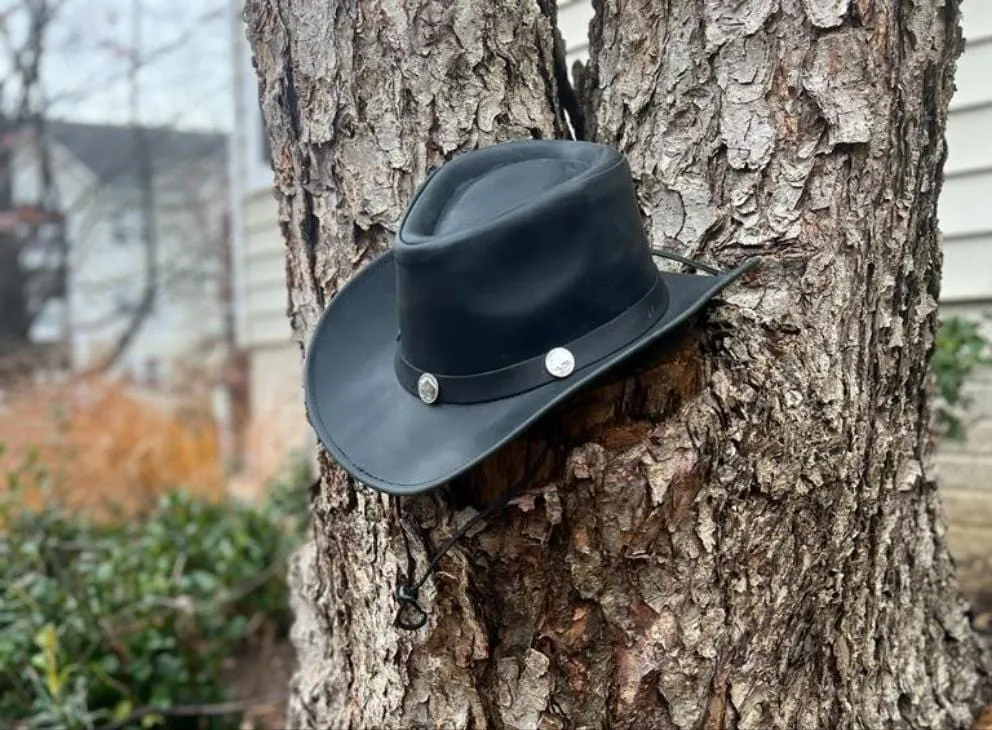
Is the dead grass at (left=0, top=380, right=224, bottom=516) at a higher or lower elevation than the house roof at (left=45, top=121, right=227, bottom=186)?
lower

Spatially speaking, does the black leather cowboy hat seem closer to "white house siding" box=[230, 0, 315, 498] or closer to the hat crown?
the hat crown

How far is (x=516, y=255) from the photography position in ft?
4.22

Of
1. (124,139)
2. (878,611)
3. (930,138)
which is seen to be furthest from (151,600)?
(124,139)

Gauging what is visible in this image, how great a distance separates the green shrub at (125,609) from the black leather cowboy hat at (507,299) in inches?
73.9

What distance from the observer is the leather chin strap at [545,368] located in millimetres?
1341

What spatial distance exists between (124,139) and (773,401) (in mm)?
16995

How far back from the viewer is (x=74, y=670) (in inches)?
116

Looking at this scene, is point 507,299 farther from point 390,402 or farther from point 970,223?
point 970,223

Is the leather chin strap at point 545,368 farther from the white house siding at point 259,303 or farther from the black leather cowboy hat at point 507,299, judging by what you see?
the white house siding at point 259,303

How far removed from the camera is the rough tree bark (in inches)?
58.5

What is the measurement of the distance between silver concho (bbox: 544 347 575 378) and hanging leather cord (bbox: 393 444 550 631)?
175mm

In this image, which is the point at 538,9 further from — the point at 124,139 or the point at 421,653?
the point at 124,139

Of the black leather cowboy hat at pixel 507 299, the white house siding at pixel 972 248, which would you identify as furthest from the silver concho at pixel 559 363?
the white house siding at pixel 972 248

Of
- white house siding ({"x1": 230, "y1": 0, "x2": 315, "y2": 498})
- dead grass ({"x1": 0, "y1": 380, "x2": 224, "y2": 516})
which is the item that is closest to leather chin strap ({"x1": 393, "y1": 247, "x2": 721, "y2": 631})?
dead grass ({"x1": 0, "y1": 380, "x2": 224, "y2": 516})
